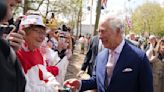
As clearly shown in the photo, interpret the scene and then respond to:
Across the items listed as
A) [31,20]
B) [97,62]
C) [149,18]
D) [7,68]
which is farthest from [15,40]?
[149,18]

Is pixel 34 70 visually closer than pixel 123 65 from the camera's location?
Yes

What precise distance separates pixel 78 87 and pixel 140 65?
2.54 ft

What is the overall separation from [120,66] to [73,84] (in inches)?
23.0

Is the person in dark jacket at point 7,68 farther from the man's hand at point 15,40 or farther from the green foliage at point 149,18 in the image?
the green foliage at point 149,18

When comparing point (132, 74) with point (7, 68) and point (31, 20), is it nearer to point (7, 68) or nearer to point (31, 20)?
point (31, 20)

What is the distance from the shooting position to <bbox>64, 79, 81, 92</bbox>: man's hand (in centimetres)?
483

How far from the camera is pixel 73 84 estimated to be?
4883 millimetres

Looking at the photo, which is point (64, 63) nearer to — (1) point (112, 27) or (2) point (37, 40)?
(1) point (112, 27)

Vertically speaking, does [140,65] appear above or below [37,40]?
below

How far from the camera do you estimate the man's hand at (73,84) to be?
483cm

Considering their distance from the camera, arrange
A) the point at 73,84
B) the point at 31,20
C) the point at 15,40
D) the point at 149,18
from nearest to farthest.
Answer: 1. the point at 15,40
2. the point at 31,20
3. the point at 73,84
4. the point at 149,18

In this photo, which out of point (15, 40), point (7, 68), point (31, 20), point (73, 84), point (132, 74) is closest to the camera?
point (7, 68)

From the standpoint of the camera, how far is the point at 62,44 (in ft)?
22.1

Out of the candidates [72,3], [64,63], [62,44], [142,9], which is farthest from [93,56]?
[142,9]
